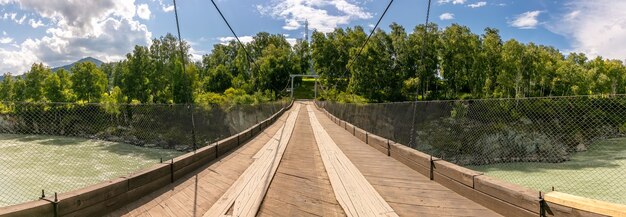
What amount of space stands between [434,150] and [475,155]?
338 centimetres

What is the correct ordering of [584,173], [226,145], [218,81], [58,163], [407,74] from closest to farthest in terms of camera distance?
[226,145] < [584,173] < [58,163] < [407,74] < [218,81]

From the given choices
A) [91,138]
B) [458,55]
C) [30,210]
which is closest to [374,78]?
[458,55]

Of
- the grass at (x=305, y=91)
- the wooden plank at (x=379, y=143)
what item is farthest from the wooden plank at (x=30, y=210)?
the grass at (x=305, y=91)

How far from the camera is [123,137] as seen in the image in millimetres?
34406

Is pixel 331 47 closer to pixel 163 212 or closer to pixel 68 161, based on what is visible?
pixel 68 161

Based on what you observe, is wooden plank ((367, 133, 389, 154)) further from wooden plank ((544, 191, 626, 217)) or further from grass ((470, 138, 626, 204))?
grass ((470, 138, 626, 204))

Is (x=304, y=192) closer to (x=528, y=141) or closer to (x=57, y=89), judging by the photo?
(x=528, y=141)

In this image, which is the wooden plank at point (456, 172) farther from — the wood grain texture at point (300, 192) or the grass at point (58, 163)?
the grass at point (58, 163)

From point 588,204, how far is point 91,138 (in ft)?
87.4

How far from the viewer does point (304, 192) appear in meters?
3.37

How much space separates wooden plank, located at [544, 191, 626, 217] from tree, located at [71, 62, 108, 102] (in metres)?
46.4

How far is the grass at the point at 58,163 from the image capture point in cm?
1830

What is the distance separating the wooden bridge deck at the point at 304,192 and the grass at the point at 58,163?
1619 cm

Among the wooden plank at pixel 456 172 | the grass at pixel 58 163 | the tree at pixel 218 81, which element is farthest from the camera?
the tree at pixel 218 81
